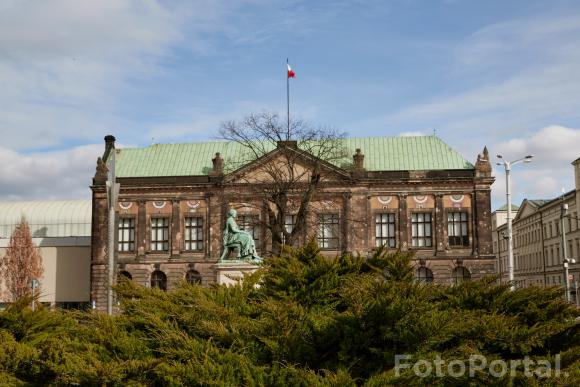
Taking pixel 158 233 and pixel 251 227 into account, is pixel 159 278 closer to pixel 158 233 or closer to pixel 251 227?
pixel 158 233

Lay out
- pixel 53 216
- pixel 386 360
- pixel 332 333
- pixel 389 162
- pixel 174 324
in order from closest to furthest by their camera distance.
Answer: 1. pixel 386 360
2. pixel 332 333
3. pixel 174 324
4. pixel 389 162
5. pixel 53 216

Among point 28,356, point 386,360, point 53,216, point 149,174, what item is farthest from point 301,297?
point 53,216

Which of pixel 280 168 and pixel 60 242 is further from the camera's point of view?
pixel 60 242

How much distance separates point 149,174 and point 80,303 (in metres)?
13.5

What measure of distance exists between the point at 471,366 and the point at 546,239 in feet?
311

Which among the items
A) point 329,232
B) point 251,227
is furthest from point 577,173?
point 251,227

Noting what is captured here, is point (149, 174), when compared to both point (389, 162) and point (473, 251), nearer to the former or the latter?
point (389, 162)

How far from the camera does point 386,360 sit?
27.5 feet

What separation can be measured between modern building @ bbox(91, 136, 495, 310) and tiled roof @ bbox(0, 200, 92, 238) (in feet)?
68.3

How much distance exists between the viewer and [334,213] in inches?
2295

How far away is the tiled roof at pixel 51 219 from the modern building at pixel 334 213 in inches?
820

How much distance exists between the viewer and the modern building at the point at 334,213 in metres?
57.5

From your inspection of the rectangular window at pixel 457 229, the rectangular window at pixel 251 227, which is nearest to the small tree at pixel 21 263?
the rectangular window at pixel 251 227

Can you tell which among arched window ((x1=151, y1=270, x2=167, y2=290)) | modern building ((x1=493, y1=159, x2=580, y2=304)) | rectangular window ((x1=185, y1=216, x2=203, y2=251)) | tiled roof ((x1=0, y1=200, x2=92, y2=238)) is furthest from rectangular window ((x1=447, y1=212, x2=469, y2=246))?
tiled roof ((x1=0, y1=200, x2=92, y2=238))
